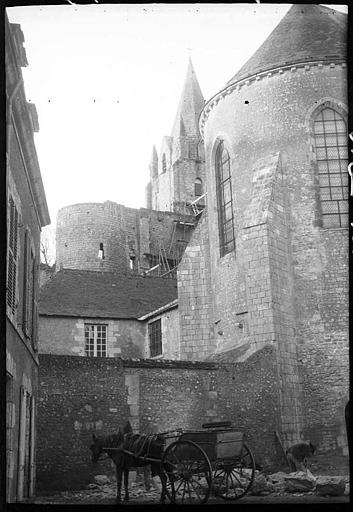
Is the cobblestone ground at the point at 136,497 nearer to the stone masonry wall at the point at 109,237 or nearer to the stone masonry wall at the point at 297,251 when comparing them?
the stone masonry wall at the point at 297,251

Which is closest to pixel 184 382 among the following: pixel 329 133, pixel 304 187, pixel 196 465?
pixel 196 465

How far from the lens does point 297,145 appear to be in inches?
817

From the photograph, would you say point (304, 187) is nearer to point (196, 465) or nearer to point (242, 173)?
point (242, 173)

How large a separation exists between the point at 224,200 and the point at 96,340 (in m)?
7.42

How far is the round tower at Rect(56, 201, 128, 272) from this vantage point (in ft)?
150

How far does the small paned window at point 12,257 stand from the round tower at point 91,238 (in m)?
33.9

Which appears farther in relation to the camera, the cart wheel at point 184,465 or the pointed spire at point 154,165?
the pointed spire at point 154,165

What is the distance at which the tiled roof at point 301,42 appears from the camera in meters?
20.9

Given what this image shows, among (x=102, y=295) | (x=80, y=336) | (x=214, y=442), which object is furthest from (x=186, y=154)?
(x=214, y=442)

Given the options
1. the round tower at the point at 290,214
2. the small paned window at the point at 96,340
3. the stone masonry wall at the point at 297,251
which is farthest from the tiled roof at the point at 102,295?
the stone masonry wall at the point at 297,251

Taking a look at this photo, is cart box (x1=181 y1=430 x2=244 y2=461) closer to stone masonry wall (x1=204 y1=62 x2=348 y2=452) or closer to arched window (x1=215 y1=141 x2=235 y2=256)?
stone masonry wall (x1=204 y1=62 x2=348 y2=452)

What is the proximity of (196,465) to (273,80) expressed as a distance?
1367 cm
